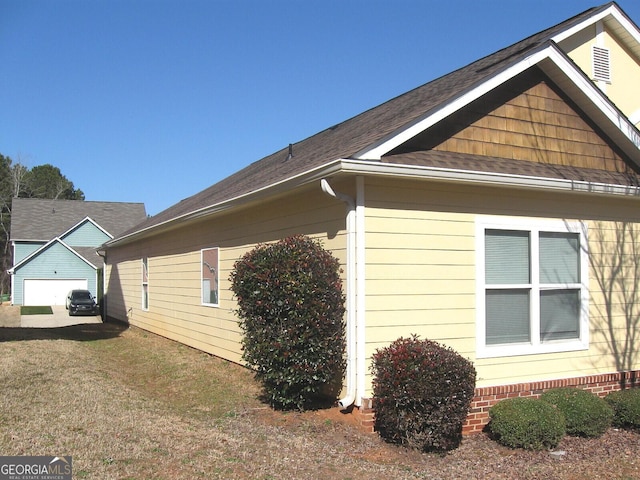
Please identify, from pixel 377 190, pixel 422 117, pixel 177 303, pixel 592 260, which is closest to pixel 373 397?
pixel 377 190

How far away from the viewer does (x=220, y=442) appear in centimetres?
659

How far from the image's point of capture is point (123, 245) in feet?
74.1

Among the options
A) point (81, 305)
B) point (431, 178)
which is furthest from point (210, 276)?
point (81, 305)

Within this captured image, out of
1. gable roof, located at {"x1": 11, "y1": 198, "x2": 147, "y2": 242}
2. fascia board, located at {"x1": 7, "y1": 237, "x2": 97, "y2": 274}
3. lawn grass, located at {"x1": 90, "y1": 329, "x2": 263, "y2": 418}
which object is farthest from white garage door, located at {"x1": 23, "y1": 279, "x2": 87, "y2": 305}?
lawn grass, located at {"x1": 90, "y1": 329, "x2": 263, "y2": 418}

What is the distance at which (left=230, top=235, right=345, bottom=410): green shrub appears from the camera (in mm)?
7305

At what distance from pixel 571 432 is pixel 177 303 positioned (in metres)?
10.3

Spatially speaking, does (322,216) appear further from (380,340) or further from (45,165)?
(45,165)

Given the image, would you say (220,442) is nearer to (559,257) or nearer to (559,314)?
(559,314)

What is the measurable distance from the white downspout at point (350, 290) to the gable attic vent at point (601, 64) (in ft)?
22.6

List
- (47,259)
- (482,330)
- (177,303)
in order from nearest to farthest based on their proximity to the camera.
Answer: (482,330) < (177,303) < (47,259)

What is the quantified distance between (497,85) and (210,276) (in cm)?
702

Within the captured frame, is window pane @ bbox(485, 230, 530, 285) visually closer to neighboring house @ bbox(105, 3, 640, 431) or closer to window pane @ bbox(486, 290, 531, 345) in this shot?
neighboring house @ bbox(105, 3, 640, 431)

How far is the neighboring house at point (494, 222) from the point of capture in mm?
7316

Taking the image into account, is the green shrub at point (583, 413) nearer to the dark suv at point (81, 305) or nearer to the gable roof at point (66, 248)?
the dark suv at point (81, 305)
